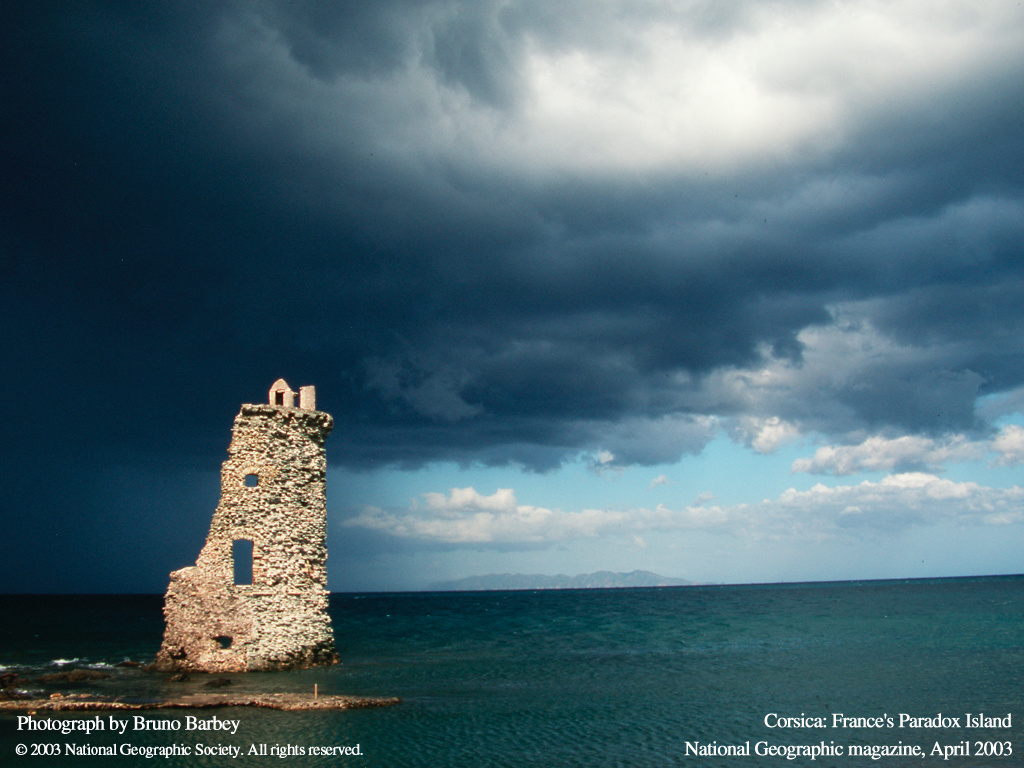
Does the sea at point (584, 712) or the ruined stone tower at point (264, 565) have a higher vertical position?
the ruined stone tower at point (264, 565)

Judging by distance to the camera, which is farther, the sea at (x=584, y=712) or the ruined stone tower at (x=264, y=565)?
the ruined stone tower at (x=264, y=565)

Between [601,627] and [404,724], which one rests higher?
[404,724]

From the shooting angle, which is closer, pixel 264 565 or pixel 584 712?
pixel 584 712

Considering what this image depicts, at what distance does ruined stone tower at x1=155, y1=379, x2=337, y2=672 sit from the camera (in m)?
24.2

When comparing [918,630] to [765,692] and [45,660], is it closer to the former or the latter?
[765,692]

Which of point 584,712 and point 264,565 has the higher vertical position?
point 264,565

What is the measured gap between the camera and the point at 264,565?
79.5ft

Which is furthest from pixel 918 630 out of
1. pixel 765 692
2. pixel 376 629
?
pixel 376 629

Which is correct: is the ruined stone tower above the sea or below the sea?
above

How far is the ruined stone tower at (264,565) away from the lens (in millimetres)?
24234

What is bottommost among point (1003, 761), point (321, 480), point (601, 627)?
point (601, 627)

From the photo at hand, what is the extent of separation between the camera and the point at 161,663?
25.9 m

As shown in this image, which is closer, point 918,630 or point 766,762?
point 766,762

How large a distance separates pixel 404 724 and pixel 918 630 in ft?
139
